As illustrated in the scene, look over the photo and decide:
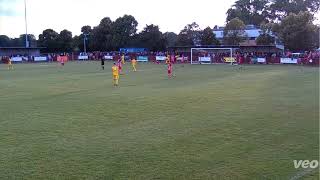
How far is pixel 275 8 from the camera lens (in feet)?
341

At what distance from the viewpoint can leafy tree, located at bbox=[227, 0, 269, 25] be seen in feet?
358

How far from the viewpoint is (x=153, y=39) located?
8138cm

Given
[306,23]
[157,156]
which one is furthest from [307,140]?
[306,23]

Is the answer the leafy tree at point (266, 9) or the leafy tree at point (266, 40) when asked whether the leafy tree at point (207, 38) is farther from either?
the leafy tree at point (266, 9)

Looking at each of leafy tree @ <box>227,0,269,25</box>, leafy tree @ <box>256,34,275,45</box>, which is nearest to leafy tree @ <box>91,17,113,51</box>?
leafy tree @ <box>256,34,275,45</box>

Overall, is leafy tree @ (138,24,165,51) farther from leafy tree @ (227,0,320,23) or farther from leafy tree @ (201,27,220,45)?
leafy tree @ (227,0,320,23)

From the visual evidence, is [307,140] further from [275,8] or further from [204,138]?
[275,8]

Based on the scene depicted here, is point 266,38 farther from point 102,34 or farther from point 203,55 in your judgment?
point 102,34

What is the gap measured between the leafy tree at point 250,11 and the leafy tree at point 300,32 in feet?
147

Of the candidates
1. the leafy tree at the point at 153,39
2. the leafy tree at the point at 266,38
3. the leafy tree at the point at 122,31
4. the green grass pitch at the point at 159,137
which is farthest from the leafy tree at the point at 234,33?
the green grass pitch at the point at 159,137

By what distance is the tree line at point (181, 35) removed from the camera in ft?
205

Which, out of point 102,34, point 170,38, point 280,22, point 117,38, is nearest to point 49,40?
point 102,34

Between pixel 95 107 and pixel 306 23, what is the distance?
51.7 m

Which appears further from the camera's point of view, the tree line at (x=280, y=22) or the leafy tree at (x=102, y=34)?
the leafy tree at (x=102, y=34)
